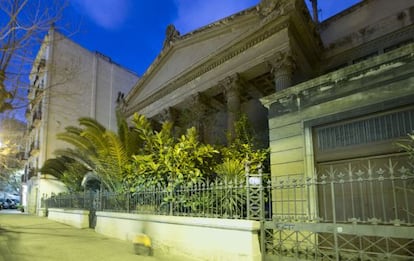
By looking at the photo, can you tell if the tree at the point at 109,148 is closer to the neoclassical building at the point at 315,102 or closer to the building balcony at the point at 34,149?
the neoclassical building at the point at 315,102

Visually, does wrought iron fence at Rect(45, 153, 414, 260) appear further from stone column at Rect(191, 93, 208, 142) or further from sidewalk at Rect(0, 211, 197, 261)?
stone column at Rect(191, 93, 208, 142)

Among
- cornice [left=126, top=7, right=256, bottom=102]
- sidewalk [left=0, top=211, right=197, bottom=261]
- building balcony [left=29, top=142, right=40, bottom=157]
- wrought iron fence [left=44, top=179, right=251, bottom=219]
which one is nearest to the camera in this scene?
wrought iron fence [left=44, top=179, right=251, bottom=219]

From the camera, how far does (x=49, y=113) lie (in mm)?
23922

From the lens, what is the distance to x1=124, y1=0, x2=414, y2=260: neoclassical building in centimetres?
518

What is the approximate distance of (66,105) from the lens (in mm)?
24766

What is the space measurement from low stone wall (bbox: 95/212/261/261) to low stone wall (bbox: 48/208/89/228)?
4.25m

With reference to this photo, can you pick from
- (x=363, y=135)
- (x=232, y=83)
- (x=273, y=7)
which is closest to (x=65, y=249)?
(x=363, y=135)

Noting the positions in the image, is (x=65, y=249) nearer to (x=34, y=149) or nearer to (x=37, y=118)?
(x=34, y=149)

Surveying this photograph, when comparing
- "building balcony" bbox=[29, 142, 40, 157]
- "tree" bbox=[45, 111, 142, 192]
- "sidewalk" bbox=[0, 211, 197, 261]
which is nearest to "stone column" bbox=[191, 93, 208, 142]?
"tree" bbox=[45, 111, 142, 192]

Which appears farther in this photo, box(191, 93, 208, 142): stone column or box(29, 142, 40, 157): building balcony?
box(29, 142, 40, 157): building balcony

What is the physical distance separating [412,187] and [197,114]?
33.7 feet

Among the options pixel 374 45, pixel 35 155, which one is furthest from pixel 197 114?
pixel 35 155

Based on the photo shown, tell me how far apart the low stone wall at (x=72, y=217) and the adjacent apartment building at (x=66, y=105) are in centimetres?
880

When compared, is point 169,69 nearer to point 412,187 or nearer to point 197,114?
point 197,114
